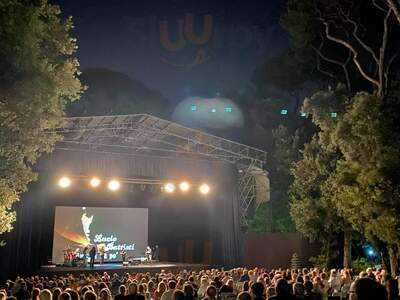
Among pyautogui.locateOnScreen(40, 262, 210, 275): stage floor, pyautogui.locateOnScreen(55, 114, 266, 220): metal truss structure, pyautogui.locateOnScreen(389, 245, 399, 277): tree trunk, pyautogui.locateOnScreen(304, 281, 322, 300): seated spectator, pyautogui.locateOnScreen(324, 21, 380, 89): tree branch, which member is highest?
pyautogui.locateOnScreen(324, 21, 380, 89): tree branch

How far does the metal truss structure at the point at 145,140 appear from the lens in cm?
1744

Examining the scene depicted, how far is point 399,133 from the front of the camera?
14984 mm

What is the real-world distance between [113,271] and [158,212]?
6.89m

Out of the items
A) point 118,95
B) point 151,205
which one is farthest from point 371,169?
point 118,95

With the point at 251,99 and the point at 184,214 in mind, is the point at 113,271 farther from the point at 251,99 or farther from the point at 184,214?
the point at 251,99

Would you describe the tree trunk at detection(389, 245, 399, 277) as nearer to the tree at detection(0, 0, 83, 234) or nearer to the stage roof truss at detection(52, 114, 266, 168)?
the stage roof truss at detection(52, 114, 266, 168)

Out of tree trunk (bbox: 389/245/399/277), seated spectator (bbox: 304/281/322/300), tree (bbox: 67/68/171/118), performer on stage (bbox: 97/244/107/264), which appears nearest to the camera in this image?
seated spectator (bbox: 304/281/322/300)

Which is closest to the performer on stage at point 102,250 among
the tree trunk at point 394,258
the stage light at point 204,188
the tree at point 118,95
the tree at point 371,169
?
the stage light at point 204,188

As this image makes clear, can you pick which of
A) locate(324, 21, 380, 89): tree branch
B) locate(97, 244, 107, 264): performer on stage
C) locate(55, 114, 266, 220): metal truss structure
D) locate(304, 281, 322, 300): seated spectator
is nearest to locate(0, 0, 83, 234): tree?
locate(55, 114, 266, 220): metal truss structure

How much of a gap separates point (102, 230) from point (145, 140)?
17.4 ft

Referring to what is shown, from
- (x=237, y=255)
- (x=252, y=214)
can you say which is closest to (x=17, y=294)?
(x=237, y=255)

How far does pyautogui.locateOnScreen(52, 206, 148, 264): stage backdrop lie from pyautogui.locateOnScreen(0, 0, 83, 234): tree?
9964 millimetres

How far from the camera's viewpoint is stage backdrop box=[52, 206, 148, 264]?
823 inches

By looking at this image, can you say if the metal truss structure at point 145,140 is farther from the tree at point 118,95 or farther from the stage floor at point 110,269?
the tree at point 118,95
